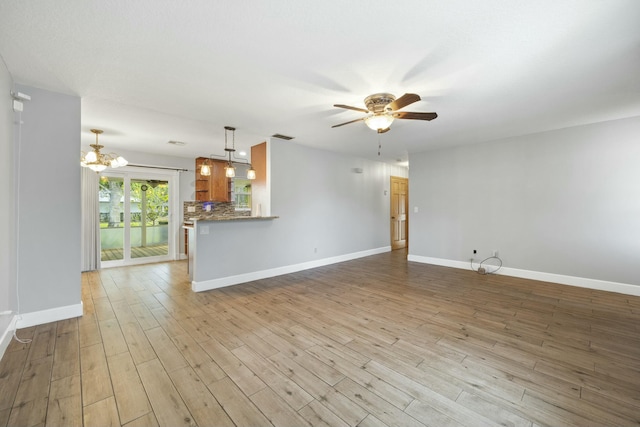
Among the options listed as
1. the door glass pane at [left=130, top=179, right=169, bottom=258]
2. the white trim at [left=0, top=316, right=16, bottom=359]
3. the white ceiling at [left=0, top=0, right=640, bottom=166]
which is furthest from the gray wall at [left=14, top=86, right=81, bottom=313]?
the door glass pane at [left=130, top=179, right=169, bottom=258]

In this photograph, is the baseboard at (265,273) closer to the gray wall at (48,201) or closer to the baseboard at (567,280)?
the gray wall at (48,201)

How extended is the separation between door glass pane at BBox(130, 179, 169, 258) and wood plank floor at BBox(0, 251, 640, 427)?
2785 mm

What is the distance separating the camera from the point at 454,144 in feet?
17.8

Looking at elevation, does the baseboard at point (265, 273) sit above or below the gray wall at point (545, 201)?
below

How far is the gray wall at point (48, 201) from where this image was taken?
2756mm

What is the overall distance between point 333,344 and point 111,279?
4.57 metres

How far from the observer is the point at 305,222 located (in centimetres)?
551

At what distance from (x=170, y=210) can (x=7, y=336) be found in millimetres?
4472

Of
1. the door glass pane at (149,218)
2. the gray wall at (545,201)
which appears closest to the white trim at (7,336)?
the door glass pane at (149,218)

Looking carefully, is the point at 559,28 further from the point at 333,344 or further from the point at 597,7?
the point at 333,344

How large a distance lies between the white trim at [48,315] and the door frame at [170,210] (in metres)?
3.27

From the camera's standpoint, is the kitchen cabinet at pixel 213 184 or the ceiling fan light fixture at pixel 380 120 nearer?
the ceiling fan light fixture at pixel 380 120

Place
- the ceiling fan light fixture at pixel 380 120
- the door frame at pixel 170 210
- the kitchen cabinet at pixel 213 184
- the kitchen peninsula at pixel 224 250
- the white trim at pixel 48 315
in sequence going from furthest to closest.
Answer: the kitchen cabinet at pixel 213 184, the door frame at pixel 170 210, the kitchen peninsula at pixel 224 250, the ceiling fan light fixture at pixel 380 120, the white trim at pixel 48 315

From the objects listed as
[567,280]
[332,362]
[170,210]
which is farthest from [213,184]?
[567,280]
